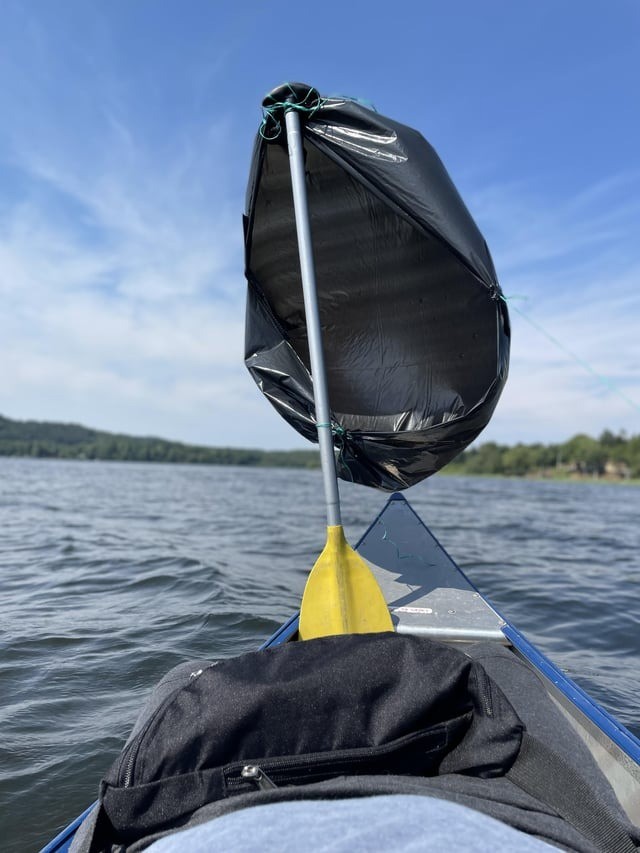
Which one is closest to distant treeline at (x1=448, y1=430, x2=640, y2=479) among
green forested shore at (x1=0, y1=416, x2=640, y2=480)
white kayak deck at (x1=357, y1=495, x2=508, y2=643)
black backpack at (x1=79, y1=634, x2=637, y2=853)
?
green forested shore at (x1=0, y1=416, x2=640, y2=480)

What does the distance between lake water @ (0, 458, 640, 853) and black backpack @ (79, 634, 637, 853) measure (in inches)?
69.7

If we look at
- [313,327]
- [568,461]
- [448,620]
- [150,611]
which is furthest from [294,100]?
[568,461]

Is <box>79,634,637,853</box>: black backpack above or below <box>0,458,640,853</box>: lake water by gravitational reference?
→ above

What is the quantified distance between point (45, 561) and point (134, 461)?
10275 centimetres

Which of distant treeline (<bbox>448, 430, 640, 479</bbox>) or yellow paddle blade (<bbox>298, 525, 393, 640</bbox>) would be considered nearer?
yellow paddle blade (<bbox>298, 525, 393, 640</bbox>)

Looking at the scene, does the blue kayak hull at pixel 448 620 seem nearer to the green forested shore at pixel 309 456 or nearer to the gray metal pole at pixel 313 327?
the gray metal pole at pixel 313 327

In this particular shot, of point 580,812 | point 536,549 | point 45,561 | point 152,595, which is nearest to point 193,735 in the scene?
point 580,812

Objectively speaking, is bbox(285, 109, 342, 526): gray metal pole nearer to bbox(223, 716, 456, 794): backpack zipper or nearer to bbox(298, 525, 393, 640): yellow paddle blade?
bbox(298, 525, 393, 640): yellow paddle blade

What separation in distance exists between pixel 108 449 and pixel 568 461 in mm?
82084

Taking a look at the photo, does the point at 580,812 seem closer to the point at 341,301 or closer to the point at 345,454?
the point at 345,454

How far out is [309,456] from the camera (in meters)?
118

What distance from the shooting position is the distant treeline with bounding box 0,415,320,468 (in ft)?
324

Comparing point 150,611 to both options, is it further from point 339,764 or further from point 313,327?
point 339,764

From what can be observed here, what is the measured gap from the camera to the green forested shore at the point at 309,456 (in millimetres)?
91250
